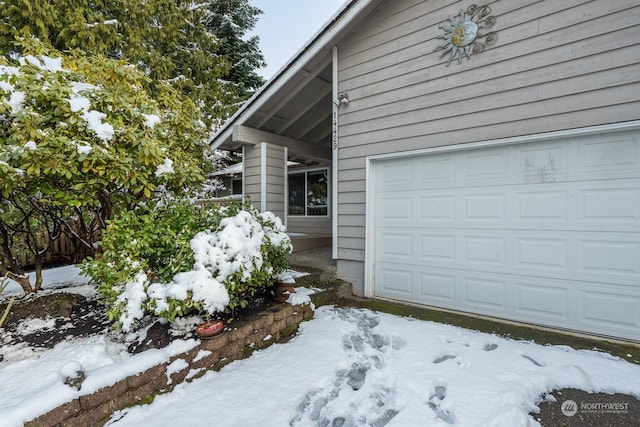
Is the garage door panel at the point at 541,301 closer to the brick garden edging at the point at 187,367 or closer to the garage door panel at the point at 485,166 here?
the garage door panel at the point at 485,166

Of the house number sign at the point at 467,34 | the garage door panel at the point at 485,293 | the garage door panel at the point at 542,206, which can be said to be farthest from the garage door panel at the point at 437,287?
the house number sign at the point at 467,34

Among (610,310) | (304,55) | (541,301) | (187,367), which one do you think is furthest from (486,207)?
(187,367)

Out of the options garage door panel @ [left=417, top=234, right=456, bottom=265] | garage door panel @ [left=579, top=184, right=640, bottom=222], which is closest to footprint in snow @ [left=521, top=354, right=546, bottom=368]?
garage door panel @ [left=417, top=234, right=456, bottom=265]

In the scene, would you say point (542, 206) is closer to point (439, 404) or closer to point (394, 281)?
point (394, 281)

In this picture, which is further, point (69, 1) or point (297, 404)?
point (69, 1)

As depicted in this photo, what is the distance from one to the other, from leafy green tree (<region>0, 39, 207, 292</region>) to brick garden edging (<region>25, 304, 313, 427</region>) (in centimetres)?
162

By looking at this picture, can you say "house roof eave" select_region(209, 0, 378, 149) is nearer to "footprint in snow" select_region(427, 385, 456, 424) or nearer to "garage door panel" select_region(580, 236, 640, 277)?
"garage door panel" select_region(580, 236, 640, 277)

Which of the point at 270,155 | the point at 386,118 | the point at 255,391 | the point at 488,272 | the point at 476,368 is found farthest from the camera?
the point at 270,155

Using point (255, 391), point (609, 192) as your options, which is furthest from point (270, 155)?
point (609, 192)

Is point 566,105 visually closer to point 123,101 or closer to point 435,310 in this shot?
point 435,310

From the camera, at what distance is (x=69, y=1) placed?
783 cm

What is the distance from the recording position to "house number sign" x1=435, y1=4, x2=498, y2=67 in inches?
150

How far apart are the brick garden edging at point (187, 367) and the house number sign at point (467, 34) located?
12.1 ft

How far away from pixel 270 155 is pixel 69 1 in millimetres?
6737
